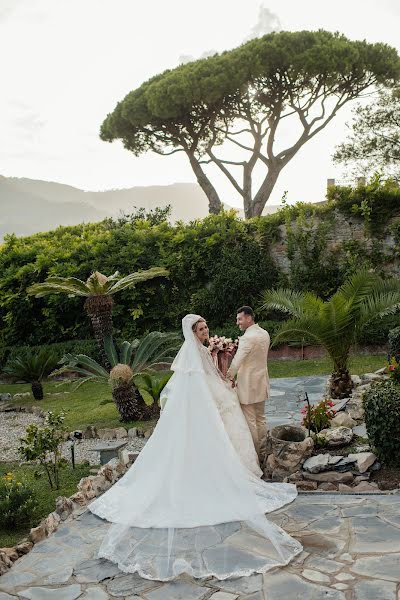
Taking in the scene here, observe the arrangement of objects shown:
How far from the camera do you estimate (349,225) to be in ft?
52.7

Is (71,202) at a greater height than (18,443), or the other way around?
(71,202)

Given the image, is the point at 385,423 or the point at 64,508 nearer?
the point at 64,508

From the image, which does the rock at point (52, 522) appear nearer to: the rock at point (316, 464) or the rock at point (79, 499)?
the rock at point (79, 499)

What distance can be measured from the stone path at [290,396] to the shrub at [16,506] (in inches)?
140

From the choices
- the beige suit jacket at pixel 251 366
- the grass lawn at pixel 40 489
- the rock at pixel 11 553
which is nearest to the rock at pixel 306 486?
the beige suit jacket at pixel 251 366

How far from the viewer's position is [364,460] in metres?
6.43

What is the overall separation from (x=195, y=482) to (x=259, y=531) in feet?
2.60

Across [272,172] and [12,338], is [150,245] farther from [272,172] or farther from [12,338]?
[272,172]

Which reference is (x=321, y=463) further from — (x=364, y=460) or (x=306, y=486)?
(x=364, y=460)

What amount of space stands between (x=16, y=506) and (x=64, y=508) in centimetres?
60

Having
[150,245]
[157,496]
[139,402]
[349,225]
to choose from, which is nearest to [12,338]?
[150,245]

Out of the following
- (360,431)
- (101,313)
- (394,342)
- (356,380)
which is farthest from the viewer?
(101,313)

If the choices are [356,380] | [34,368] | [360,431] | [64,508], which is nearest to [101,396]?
[34,368]

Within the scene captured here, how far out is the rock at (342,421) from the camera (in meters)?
7.88
